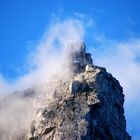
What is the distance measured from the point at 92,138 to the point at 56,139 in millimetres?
9997

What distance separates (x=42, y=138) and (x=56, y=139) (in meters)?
6.72

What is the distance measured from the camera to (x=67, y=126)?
19625 cm

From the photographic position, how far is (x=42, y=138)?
200 metres

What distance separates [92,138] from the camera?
196 meters

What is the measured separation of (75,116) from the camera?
199 m

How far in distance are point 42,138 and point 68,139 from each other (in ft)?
35.0

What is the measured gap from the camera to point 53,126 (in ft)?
653

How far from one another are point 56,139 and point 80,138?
6.81 m

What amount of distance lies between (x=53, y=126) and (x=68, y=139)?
898 centimetres

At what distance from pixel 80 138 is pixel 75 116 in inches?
358

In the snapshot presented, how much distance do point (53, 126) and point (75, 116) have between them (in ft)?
22.2

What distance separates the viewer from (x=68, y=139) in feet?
629

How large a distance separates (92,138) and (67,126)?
25.1 ft
